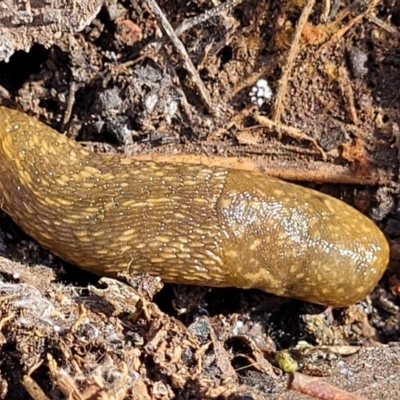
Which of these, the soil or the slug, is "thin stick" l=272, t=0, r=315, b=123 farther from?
the slug

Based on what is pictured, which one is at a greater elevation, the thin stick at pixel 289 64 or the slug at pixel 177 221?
the thin stick at pixel 289 64

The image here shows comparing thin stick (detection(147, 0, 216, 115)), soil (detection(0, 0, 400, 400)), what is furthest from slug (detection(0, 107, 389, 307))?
thin stick (detection(147, 0, 216, 115))

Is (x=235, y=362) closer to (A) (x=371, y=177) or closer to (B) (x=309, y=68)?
(A) (x=371, y=177)

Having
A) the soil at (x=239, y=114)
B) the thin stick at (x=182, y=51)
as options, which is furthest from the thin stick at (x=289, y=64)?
the thin stick at (x=182, y=51)

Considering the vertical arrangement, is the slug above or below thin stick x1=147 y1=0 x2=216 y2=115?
A: below

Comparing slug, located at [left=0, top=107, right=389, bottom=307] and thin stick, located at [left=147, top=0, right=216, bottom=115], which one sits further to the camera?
thin stick, located at [left=147, top=0, right=216, bottom=115]

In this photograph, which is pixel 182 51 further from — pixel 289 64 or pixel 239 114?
pixel 289 64

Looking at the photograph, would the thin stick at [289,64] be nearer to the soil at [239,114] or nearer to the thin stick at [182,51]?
the soil at [239,114]
